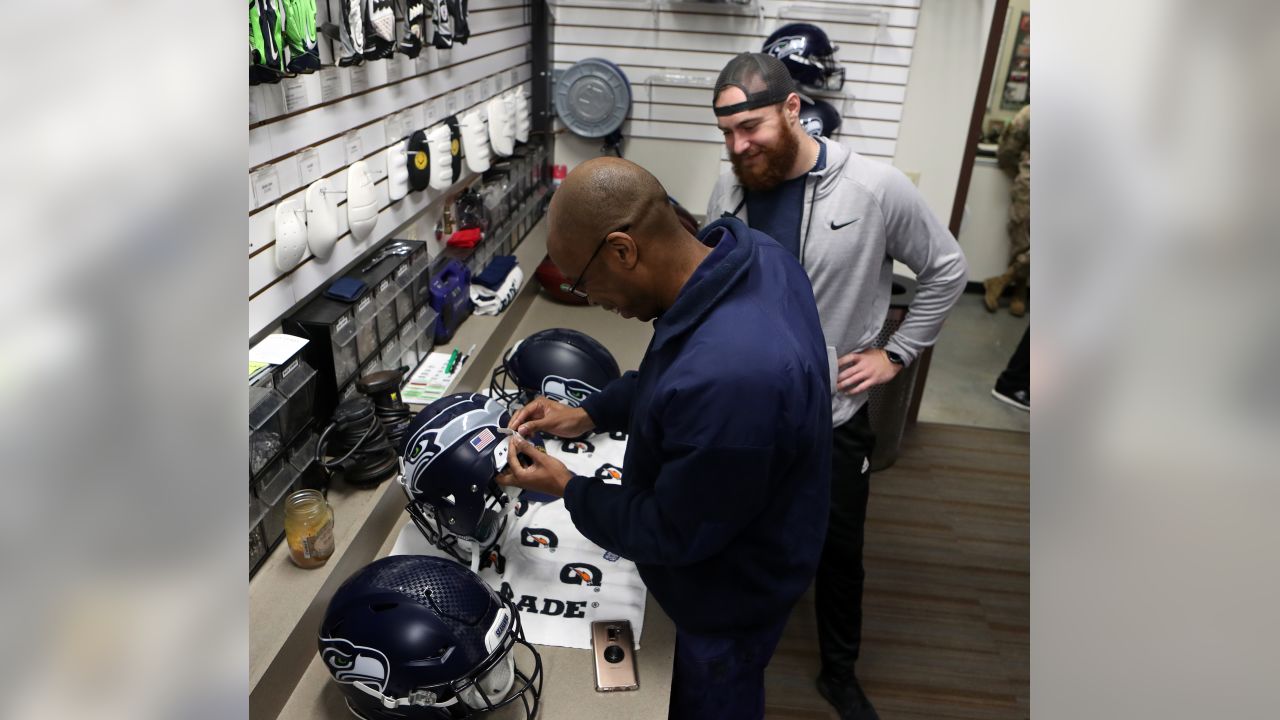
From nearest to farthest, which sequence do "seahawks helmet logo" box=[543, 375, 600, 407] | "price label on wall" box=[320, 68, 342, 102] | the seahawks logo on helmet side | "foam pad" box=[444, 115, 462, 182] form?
"price label on wall" box=[320, 68, 342, 102] → "seahawks helmet logo" box=[543, 375, 600, 407] → "foam pad" box=[444, 115, 462, 182] → the seahawks logo on helmet side

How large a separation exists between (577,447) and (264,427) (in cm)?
103

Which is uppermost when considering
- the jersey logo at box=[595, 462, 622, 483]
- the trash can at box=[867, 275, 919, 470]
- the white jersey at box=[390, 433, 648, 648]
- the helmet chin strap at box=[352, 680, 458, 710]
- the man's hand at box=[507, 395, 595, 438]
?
the man's hand at box=[507, 395, 595, 438]

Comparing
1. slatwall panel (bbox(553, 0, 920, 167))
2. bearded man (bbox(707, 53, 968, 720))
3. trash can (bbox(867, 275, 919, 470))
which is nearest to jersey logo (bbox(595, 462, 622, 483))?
bearded man (bbox(707, 53, 968, 720))

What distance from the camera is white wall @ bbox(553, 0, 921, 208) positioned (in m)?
4.05

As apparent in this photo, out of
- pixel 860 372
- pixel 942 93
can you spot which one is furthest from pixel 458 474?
pixel 942 93

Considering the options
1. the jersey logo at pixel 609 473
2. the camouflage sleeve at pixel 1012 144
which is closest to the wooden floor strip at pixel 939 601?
the jersey logo at pixel 609 473

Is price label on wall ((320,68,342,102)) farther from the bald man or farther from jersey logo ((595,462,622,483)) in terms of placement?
jersey logo ((595,462,622,483))

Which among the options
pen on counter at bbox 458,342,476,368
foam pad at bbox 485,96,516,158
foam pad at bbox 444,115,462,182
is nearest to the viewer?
pen on counter at bbox 458,342,476,368

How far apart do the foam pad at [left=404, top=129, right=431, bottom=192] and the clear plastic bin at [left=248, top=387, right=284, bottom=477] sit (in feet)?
3.82

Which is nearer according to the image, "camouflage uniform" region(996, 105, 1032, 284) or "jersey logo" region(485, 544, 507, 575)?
"jersey logo" region(485, 544, 507, 575)

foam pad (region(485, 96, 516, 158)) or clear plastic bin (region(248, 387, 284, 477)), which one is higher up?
foam pad (region(485, 96, 516, 158))

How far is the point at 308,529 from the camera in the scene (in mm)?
1851
